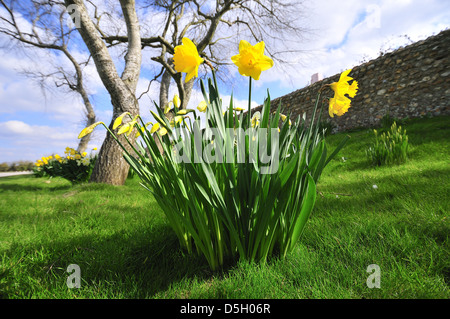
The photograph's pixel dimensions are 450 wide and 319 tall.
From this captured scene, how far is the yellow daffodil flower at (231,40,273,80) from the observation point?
0.83m

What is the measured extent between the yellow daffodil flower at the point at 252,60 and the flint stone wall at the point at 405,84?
4012 mm

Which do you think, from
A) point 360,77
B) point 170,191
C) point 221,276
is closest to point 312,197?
point 221,276

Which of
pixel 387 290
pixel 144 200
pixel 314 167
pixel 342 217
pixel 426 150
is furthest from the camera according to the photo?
pixel 426 150

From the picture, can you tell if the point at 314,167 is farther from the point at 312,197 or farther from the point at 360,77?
the point at 360,77

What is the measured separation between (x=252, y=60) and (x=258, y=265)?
85 cm

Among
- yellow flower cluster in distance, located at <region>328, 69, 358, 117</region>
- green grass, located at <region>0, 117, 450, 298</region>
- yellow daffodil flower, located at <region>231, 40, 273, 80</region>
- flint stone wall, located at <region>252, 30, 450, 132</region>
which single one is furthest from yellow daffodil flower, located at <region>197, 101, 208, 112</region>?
flint stone wall, located at <region>252, 30, 450, 132</region>

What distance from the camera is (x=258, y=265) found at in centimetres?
100

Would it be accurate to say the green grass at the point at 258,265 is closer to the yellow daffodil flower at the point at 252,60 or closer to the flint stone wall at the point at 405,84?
the yellow daffodil flower at the point at 252,60

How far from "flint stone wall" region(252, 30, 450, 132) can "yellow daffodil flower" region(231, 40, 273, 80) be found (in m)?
4.01

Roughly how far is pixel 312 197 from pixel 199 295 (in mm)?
586

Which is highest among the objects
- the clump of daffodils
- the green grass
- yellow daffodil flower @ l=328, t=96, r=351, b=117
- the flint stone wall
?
the flint stone wall

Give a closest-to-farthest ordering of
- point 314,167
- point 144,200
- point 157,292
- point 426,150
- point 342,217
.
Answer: point 157,292
point 314,167
point 342,217
point 144,200
point 426,150

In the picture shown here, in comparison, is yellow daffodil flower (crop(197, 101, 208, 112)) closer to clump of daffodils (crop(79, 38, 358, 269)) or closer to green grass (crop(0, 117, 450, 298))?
clump of daffodils (crop(79, 38, 358, 269))
